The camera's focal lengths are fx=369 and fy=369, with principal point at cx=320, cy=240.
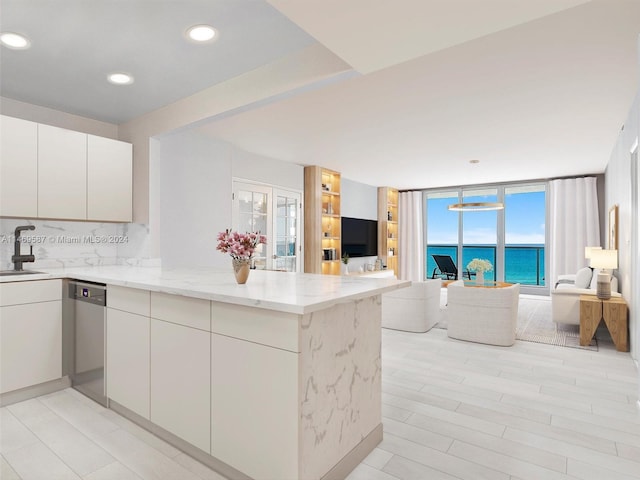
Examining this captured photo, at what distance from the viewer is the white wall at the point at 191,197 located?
12.8 feet

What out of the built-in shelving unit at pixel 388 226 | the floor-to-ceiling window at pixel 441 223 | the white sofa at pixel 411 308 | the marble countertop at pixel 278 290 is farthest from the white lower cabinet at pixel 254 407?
the floor-to-ceiling window at pixel 441 223

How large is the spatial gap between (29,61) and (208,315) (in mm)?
2250

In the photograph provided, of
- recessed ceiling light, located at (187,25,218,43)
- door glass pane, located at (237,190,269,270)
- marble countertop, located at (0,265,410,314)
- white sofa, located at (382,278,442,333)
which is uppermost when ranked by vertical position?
recessed ceiling light, located at (187,25,218,43)

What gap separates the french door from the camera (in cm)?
534

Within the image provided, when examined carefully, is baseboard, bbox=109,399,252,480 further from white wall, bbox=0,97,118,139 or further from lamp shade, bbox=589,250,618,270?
lamp shade, bbox=589,250,618,270

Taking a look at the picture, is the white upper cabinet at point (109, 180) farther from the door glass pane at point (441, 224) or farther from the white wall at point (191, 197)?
the door glass pane at point (441, 224)

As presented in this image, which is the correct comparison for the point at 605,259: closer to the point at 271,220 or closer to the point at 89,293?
the point at 271,220

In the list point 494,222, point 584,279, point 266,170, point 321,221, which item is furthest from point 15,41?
point 494,222

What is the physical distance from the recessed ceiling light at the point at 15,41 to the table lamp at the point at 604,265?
5547 millimetres

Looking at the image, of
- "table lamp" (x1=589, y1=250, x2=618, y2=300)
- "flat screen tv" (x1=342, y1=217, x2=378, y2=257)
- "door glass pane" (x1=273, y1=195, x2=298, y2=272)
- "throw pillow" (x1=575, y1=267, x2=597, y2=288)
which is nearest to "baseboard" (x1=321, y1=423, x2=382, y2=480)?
"table lamp" (x1=589, y1=250, x2=618, y2=300)

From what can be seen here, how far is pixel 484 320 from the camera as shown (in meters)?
4.16

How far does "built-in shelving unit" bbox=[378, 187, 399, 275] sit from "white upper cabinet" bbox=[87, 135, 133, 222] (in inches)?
250

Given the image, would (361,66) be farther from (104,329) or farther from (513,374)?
(513,374)

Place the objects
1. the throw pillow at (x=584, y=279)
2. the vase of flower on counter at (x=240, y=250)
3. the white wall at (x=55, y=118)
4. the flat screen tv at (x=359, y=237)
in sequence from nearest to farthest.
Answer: the vase of flower on counter at (x=240, y=250) → the white wall at (x=55, y=118) → the throw pillow at (x=584, y=279) → the flat screen tv at (x=359, y=237)
